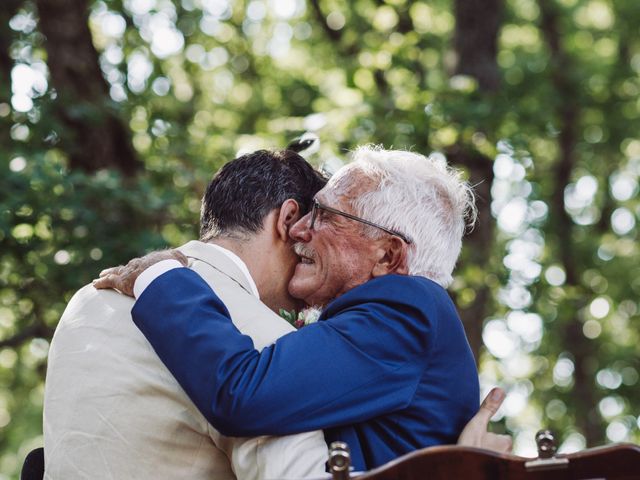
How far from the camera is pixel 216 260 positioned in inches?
117

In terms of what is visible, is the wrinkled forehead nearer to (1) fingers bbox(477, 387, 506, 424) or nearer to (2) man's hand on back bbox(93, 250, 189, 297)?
(2) man's hand on back bbox(93, 250, 189, 297)

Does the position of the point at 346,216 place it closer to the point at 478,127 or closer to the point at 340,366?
the point at 340,366

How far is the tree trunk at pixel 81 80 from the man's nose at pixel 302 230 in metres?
4.07

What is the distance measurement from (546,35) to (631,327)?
209 inches

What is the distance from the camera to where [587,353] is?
1653 centimetres

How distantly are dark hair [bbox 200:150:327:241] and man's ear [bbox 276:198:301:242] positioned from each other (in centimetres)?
2

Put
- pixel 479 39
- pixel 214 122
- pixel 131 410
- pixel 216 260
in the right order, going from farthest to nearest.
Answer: pixel 214 122
pixel 479 39
pixel 216 260
pixel 131 410

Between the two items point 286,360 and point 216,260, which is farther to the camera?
point 216,260

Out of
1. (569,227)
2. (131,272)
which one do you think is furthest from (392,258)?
(569,227)

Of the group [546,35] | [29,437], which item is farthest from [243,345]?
[29,437]

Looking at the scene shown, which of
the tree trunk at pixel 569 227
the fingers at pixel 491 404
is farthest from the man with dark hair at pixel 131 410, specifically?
the tree trunk at pixel 569 227

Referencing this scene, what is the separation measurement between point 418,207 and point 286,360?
0.77 meters

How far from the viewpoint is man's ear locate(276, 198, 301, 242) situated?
3.24 meters

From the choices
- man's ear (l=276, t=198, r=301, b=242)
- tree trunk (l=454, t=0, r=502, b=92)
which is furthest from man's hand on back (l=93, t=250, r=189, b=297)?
tree trunk (l=454, t=0, r=502, b=92)
